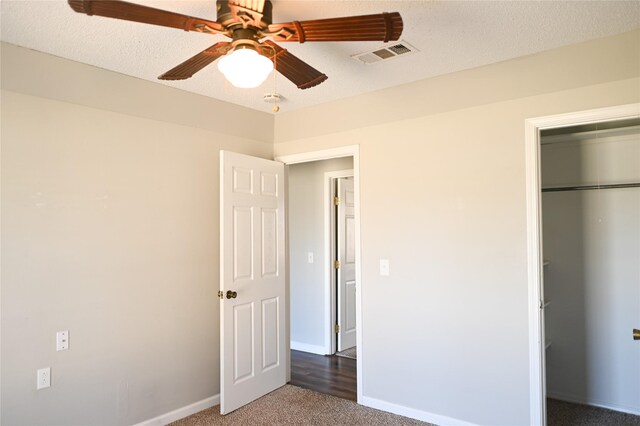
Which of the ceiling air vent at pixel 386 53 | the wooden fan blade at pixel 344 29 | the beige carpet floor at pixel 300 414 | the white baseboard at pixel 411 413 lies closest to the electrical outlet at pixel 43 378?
the beige carpet floor at pixel 300 414

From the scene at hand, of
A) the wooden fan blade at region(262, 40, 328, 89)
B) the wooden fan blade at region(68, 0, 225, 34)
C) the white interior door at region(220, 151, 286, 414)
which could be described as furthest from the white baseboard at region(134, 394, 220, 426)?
the wooden fan blade at region(68, 0, 225, 34)

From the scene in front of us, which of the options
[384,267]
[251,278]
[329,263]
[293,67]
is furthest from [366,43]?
[329,263]

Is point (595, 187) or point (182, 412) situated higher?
point (595, 187)

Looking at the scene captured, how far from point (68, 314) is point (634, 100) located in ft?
11.8

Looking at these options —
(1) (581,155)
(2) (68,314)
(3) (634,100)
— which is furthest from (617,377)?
(2) (68,314)

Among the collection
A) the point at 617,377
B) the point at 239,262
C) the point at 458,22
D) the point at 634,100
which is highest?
the point at 458,22

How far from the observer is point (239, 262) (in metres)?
3.49

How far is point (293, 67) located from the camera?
2.04 meters

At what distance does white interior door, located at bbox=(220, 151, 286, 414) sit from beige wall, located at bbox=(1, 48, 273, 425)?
9.6 inches

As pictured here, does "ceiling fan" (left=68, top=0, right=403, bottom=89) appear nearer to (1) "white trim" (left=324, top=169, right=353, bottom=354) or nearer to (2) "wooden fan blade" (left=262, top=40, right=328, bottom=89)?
(2) "wooden fan blade" (left=262, top=40, right=328, bottom=89)

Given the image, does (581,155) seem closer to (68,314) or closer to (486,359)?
(486,359)

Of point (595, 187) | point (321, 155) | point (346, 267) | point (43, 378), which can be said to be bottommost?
point (43, 378)

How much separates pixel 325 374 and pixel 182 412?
150 centimetres

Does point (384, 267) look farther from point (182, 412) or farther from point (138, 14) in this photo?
point (138, 14)
